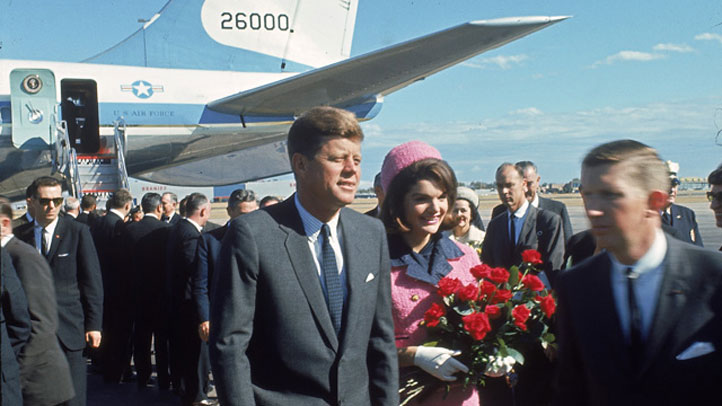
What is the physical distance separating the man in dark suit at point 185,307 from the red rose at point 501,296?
3.53 metres

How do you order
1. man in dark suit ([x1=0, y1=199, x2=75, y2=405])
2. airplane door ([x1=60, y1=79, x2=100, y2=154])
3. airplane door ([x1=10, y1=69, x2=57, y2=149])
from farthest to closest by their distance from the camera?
airplane door ([x1=60, y1=79, x2=100, y2=154]) < airplane door ([x1=10, y1=69, x2=57, y2=149]) < man in dark suit ([x1=0, y1=199, x2=75, y2=405])

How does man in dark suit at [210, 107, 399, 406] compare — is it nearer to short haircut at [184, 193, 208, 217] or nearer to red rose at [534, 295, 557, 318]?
red rose at [534, 295, 557, 318]

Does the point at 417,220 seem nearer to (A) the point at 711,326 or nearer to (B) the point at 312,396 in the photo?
(B) the point at 312,396

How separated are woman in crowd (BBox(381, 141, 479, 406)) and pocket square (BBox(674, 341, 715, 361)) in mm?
1030

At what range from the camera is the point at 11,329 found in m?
2.92

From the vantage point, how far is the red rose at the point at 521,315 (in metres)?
2.38

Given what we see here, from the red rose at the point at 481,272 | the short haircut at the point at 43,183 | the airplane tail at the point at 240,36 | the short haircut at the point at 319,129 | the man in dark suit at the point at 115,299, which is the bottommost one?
the man in dark suit at the point at 115,299

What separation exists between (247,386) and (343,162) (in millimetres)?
737

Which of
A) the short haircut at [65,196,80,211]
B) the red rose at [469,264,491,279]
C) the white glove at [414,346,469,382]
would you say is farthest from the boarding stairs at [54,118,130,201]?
the white glove at [414,346,469,382]

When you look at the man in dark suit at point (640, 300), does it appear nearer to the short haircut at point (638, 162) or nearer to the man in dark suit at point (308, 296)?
the short haircut at point (638, 162)

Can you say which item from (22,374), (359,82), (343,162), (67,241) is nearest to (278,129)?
(359,82)

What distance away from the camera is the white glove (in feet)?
7.36

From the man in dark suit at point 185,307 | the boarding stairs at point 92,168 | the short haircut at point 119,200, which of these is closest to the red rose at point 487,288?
the man in dark suit at point 185,307

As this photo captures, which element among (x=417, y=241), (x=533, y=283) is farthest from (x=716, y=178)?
(x=417, y=241)
